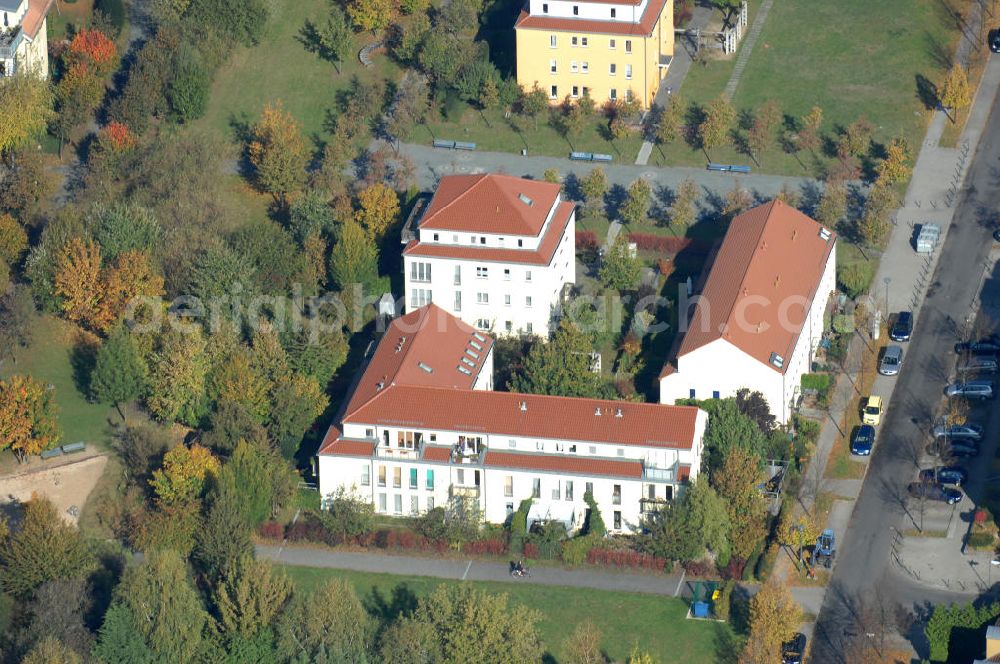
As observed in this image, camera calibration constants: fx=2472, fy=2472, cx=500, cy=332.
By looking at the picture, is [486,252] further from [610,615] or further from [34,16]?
[34,16]

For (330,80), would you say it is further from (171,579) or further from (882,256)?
(171,579)

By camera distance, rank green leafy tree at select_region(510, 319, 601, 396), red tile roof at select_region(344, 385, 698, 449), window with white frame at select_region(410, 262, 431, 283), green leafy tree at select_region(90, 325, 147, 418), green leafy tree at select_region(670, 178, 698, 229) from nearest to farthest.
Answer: red tile roof at select_region(344, 385, 698, 449) → green leafy tree at select_region(510, 319, 601, 396) → green leafy tree at select_region(90, 325, 147, 418) → window with white frame at select_region(410, 262, 431, 283) → green leafy tree at select_region(670, 178, 698, 229)

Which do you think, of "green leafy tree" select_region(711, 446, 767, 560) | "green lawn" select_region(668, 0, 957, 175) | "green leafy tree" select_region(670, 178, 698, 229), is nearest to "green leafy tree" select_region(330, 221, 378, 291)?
"green leafy tree" select_region(670, 178, 698, 229)

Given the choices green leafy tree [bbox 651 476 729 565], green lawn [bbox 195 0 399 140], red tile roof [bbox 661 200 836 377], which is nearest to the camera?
green leafy tree [bbox 651 476 729 565]

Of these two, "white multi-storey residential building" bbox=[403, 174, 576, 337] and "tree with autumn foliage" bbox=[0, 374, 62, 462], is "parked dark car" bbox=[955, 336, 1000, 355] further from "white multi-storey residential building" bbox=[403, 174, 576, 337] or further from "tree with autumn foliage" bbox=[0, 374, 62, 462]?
"tree with autumn foliage" bbox=[0, 374, 62, 462]

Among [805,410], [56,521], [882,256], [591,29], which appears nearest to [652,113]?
[591,29]

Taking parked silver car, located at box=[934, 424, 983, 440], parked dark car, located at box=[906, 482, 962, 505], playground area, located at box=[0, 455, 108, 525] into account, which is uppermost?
parked silver car, located at box=[934, 424, 983, 440]

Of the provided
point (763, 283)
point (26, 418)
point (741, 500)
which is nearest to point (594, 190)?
point (763, 283)
